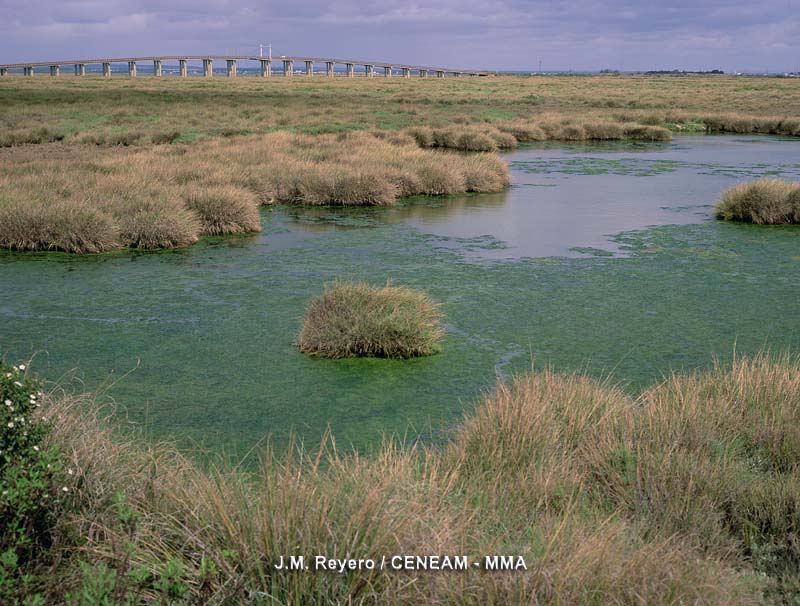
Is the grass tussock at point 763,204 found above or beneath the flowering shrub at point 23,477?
above

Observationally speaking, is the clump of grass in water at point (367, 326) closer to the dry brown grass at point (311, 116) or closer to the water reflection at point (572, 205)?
the water reflection at point (572, 205)

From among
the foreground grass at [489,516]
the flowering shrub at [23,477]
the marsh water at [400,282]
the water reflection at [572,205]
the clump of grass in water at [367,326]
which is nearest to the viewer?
the foreground grass at [489,516]

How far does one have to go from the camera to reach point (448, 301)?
29.2 ft

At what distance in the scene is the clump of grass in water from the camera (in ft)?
23.5

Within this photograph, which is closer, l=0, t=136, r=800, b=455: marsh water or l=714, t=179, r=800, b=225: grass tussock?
l=0, t=136, r=800, b=455: marsh water

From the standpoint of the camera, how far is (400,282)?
9.62 m

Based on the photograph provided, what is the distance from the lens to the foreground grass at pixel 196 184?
37.1ft

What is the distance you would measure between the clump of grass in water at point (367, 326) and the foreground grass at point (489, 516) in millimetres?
2281

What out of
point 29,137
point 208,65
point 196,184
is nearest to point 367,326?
point 196,184

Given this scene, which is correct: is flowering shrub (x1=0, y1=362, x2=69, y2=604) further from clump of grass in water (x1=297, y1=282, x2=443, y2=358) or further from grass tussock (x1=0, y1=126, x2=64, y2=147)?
grass tussock (x1=0, y1=126, x2=64, y2=147)

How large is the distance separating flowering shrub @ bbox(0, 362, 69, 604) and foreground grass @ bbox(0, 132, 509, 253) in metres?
8.14

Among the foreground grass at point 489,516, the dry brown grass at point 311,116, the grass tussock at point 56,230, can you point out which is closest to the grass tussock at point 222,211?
the grass tussock at point 56,230

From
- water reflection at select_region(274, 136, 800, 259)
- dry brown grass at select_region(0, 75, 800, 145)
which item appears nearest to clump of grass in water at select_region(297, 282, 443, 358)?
water reflection at select_region(274, 136, 800, 259)

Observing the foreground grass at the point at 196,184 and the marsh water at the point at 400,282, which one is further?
the foreground grass at the point at 196,184
